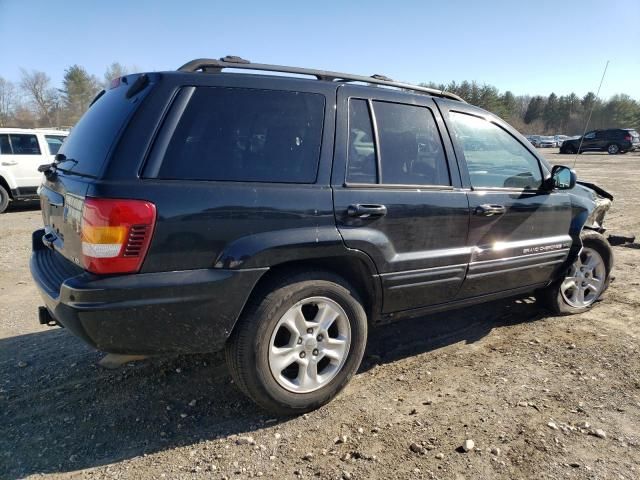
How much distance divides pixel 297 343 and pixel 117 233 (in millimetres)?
1155

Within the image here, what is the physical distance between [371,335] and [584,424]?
1.67 meters

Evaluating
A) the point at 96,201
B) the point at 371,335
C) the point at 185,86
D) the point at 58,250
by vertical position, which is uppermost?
the point at 185,86

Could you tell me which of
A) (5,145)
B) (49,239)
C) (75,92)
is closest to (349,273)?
(49,239)

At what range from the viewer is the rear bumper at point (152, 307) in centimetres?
221

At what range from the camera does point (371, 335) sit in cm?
390

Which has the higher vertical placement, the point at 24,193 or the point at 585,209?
the point at 585,209

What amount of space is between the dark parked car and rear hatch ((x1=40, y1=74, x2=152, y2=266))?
3571 centimetres

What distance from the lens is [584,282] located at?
171 inches

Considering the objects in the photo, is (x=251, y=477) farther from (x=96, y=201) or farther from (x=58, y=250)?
(x=58, y=250)

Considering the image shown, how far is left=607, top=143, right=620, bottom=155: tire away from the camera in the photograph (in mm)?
33844

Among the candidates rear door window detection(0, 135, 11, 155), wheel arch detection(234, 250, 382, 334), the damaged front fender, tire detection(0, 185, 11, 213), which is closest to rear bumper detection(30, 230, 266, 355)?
wheel arch detection(234, 250, 382, 334)

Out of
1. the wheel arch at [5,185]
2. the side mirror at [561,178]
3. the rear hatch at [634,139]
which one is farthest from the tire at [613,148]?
the wheel arch at [5,185]

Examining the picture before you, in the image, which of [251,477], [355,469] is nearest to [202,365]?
[251,477]

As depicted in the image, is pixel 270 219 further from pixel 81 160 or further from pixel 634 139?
pixel 634 139
